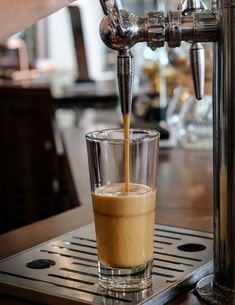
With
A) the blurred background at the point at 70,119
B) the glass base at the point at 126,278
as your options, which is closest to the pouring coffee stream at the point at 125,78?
the glass base at the point at 126,278

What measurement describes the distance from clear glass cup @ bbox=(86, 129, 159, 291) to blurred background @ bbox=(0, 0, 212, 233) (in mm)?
503

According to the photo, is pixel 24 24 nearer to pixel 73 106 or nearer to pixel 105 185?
pixel 105 185

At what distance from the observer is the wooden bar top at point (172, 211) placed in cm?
98

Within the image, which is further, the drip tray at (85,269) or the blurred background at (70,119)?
the blurred background at (70,119)

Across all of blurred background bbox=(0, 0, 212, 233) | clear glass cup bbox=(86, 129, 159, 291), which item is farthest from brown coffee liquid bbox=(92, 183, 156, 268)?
blurred background bbox=(0, 0, 212, 233)

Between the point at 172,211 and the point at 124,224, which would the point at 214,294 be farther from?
the point at 172,211

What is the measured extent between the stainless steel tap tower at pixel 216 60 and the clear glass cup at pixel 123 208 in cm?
5

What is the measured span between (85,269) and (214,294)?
16 cm

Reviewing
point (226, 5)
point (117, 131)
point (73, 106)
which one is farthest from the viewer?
point (73, 106)

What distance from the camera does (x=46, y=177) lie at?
269 centimetres

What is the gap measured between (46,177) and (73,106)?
53cm

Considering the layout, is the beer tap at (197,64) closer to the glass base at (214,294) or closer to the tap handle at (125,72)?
the tap handle at (125,72)

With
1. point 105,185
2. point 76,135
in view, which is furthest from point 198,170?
point 105,185

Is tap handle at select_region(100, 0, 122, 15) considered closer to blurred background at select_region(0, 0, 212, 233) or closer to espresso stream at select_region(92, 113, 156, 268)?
espresso stream at select_region(92, 113, 156, 268)
